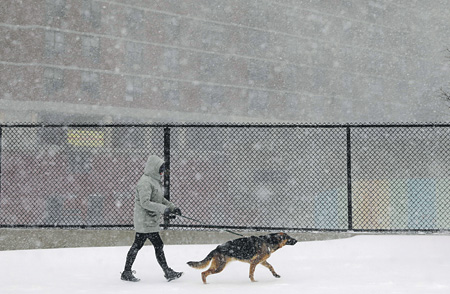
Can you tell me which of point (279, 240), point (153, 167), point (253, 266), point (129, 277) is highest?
point (153, 167)

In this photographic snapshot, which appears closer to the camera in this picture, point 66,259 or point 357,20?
point 66,259

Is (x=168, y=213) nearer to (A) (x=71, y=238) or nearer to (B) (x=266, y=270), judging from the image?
(B) (x=266, y=270)

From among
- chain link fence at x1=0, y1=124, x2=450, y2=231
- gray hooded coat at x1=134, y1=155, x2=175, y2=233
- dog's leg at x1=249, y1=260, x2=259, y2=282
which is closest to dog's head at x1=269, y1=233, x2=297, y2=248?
dog's leg at x1=249, y1=260, x2=259, y2=282

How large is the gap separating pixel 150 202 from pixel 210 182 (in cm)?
2445

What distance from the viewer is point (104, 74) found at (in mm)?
43031

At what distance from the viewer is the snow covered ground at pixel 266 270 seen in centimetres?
661

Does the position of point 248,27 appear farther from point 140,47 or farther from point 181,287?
point 181,287

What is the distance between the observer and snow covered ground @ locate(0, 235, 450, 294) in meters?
6.61

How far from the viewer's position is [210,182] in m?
31.2

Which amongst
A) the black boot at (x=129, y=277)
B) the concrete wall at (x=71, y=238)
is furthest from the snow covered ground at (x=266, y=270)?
the concrete wall at (x=71, y=238)

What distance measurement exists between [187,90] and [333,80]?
16693 millimetres

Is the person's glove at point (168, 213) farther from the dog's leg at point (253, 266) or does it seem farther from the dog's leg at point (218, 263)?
the dog's leg at point (253, 266)

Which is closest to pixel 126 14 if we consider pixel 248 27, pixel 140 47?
pixel 140 47

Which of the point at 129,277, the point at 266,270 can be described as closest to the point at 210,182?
the point at 266,270
